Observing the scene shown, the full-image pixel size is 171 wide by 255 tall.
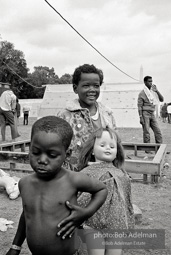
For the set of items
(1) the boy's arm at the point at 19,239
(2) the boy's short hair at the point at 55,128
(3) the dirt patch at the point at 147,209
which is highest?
(2) the boy's short hair at the point at 55,128

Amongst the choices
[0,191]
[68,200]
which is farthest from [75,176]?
[0,191]

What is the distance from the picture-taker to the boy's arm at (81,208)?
1.55 meters

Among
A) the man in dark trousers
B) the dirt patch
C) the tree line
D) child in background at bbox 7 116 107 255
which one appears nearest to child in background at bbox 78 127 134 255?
child in background at bbox 7 116 107 255

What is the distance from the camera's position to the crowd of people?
1.55m

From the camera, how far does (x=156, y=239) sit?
3008mm

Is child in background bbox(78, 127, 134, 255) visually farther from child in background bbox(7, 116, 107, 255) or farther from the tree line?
the tree line

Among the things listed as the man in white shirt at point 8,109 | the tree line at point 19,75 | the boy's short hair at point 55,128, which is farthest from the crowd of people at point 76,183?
the tree line at point 19,75

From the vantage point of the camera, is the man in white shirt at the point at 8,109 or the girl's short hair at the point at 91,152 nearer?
the girl's short hair at the point at 91,152

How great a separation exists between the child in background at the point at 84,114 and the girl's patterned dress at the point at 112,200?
1.34 ft

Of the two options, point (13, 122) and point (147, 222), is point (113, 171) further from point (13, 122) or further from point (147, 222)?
point (13, 122)

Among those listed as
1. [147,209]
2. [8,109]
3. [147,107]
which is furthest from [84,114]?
[8,109]

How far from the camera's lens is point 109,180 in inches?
82.5

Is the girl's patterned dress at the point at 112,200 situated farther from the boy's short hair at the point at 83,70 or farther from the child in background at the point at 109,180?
the boy's short hair at the point at 83,70

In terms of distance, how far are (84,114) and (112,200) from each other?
0.85 meters
